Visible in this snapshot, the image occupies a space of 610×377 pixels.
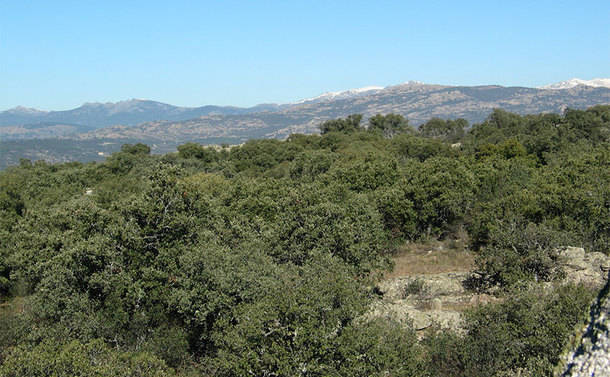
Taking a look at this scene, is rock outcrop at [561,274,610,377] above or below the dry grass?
above

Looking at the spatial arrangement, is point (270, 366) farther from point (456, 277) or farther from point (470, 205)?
point (470, 205)

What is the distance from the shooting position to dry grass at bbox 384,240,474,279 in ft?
99.3

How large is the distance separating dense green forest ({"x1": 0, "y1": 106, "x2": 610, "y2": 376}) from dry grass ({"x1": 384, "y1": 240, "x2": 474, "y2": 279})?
3.97ft

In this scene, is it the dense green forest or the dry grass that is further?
the dry grass

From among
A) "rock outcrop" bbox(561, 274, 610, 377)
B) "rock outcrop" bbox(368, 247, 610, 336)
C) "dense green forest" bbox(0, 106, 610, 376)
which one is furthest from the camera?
"rock outcrop" bbox(368, 247, 610, 336)

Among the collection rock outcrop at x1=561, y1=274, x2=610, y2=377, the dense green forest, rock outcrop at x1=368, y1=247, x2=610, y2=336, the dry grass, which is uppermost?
rock outcrop at x1=561, y1=274, x2=610, y2=377

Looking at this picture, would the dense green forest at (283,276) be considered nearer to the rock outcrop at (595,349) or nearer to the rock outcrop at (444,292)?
the rock outcrop at (595,349)

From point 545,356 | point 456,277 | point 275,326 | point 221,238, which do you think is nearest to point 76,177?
point 221,238

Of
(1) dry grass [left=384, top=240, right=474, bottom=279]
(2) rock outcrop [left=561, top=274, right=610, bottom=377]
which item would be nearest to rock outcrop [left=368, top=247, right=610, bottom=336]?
(1) dry grass [left=384, top=240, right=474, bottom=279]

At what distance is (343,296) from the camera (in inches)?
508

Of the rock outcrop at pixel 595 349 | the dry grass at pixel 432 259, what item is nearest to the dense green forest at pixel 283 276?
the rock outcrop at pixel 595 349

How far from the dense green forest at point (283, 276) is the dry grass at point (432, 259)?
1211 mm

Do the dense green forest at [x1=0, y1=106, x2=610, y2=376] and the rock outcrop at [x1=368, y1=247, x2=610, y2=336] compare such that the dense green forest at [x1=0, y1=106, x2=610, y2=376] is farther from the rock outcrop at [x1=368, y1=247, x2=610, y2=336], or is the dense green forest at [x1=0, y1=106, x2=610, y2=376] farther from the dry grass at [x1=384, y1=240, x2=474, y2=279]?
the dry grass at [x1=384, y1=240, x2=474, y2=279]

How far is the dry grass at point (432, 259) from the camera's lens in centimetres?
3027
